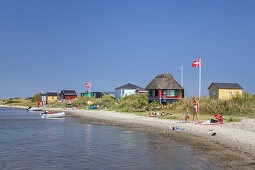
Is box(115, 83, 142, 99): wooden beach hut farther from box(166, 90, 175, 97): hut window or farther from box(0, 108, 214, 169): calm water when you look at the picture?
box(0, 108, 214, 169): calm water

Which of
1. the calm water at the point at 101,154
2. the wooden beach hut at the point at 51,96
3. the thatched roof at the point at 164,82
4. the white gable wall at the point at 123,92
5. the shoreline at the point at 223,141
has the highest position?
the thatched roof at the point at 164,82

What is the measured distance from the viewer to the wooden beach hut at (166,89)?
4862 centimetres

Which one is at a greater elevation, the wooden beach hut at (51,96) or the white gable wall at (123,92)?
the white gable wall at (123,92)

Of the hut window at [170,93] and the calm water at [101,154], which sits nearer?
the calm water at [101,154]

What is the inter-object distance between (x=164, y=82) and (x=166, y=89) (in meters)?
1.40

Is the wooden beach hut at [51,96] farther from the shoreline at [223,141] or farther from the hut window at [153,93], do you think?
the shoreline at [223,141]

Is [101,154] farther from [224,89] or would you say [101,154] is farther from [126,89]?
[126,89]

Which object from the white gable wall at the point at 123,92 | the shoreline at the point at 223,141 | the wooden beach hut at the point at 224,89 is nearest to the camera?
the shoreline at the point at 223,141

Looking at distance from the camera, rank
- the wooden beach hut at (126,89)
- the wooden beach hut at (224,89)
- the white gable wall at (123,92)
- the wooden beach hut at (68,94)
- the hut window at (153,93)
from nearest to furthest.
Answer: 1. the hut window at (153,93)
2. the wooden beach hut at (224,89)
3. the white gable wall at (123,92)
4. the wooden beach hut at (126,89)
5. the wooden beach hut at (68,94)

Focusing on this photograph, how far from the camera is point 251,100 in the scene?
102 ft

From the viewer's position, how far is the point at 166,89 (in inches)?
1917

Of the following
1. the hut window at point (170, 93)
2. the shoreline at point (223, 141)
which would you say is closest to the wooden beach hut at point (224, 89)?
the hut window at point (170, 93)

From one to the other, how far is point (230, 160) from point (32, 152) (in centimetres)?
983

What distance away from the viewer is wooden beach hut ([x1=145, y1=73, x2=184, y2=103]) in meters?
48.6
